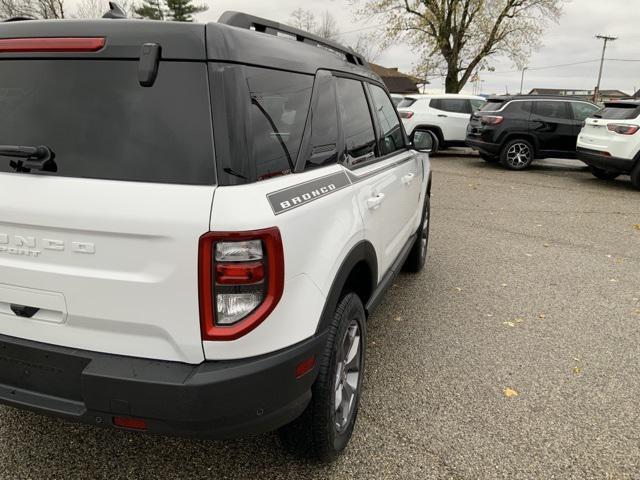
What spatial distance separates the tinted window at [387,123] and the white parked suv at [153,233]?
5.05 ft

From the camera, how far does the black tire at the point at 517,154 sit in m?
11.8

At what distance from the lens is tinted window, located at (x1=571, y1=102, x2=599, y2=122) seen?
11.6m

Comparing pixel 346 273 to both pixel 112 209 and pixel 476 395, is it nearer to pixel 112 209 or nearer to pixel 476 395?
pixel 112 209

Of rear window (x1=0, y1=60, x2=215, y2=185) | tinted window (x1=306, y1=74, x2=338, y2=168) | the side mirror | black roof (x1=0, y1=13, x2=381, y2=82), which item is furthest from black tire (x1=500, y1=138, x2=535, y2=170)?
rear window (x1=0, y1=60, x2=215, y2=185)

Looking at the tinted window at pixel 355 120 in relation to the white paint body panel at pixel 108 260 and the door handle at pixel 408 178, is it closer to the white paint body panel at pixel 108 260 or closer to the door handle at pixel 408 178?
the door handle at pixel 408 178

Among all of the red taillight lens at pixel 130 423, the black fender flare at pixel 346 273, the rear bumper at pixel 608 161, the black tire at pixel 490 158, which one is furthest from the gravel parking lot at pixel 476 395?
the black tire at pixel 490 158

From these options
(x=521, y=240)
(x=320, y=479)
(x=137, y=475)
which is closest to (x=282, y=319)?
(x=320, y=479)

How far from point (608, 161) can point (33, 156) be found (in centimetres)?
1050

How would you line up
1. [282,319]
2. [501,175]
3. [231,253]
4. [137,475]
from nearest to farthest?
[231,253], [282,319], [137,475], [501,175]

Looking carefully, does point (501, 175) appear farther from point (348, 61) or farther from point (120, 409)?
point (120, 409)

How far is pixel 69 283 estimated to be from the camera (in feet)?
5.48

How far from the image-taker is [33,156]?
5.60ft

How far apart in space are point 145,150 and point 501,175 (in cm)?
1106

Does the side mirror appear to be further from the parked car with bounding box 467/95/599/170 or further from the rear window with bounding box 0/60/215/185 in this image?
the parked car with bounding box 467/95/599/170
